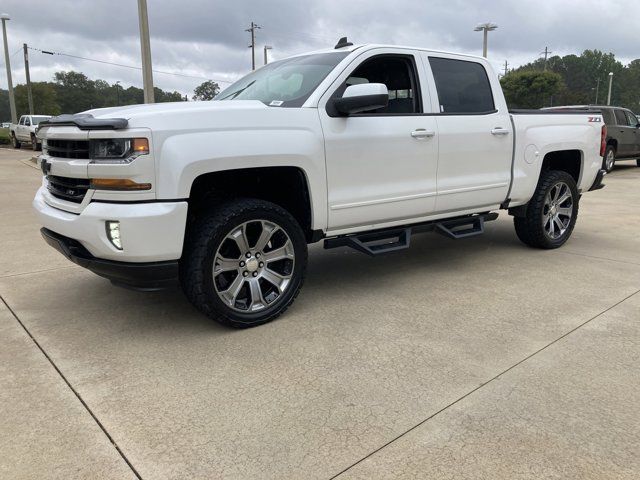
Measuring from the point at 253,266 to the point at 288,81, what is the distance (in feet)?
5.09

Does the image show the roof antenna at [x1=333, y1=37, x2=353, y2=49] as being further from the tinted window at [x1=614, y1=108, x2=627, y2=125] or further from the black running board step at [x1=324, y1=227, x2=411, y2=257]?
the tinted window at [x1=614, y1=108, x2=627, y2=125]

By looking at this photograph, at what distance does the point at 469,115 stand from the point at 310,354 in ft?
9.18

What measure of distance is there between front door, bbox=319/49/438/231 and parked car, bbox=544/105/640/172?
13.0m

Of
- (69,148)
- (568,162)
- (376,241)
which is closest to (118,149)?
(69,148)

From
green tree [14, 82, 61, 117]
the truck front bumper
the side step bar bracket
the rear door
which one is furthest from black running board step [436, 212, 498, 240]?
green tree [14, 82, 61, 117]

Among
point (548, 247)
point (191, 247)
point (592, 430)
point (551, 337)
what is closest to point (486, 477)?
point (592, 430)

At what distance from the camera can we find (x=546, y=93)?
221ft

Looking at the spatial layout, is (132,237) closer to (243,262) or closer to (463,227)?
(243,262)

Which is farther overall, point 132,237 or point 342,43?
point 342,43

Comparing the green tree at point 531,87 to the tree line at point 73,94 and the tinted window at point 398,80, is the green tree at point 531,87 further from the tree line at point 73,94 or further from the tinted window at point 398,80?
the tinted window at point 398,80

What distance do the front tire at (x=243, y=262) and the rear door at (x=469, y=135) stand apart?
162 centimetres

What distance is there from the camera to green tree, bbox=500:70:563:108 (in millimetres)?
65938

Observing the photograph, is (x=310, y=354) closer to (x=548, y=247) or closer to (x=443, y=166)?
(x=443, y=166)

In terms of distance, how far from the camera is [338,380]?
3.04 meters
